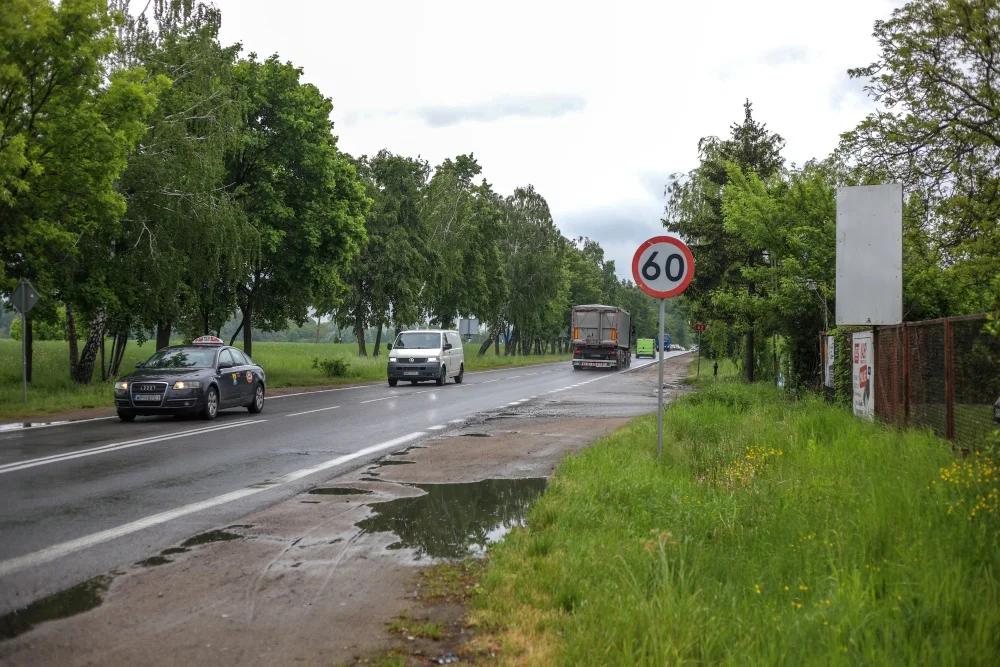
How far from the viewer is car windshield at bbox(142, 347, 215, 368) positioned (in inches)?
700

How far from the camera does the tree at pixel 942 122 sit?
65.2ft

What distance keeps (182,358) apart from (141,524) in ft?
37.2

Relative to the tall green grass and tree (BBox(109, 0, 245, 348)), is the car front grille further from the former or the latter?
the tall green grass

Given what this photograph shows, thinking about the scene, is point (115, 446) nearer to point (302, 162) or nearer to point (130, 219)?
point (130, 219)

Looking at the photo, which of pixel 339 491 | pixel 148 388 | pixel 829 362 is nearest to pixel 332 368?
pixel 148 388

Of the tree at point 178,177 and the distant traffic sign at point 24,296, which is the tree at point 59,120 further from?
the tree at point 178,177

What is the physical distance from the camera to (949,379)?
392 inches

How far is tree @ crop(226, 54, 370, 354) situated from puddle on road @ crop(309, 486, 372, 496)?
23.1 m

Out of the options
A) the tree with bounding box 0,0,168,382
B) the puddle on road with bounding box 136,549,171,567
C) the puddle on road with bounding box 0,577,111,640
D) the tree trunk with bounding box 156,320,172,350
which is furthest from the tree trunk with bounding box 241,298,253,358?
the puddle on road with bounding box 0,577,111,640

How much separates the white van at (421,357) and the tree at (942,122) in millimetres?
15844

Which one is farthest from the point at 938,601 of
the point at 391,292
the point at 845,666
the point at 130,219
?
the point at 391,292

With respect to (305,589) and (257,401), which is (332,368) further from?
(305,589)

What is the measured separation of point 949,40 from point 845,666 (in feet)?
67.5

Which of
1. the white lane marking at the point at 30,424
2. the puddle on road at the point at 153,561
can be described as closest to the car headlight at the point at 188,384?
the white lane marking at the point at 30,424
